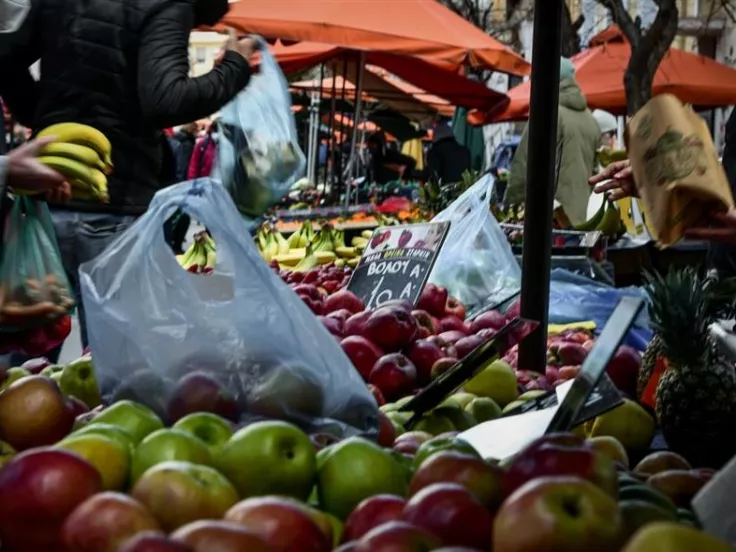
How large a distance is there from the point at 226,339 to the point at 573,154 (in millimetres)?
7955

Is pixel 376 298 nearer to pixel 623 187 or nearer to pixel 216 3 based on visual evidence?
pixel 623 187

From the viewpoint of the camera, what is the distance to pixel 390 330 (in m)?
3.32

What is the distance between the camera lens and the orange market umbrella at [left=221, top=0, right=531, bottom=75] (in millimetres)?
10273

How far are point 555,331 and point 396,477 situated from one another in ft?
9.42

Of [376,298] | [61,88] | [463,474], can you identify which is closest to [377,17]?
[61,88]

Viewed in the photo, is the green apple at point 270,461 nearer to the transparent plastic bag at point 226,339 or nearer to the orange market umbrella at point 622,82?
the transparent plastic bag at point 226,339

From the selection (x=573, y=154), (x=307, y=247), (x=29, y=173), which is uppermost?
(x=29, y=173)

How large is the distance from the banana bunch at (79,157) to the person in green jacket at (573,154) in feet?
18.6

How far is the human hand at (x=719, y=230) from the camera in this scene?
257cm

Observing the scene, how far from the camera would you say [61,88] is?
4.78 metres

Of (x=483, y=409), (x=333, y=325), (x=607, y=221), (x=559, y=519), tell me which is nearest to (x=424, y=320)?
(x=333, y=325)

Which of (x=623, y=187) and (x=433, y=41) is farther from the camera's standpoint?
(x=433, y=41)

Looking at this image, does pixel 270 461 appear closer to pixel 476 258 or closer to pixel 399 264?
pixel 399 264

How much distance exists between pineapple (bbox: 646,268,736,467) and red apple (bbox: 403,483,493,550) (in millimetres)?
1179
